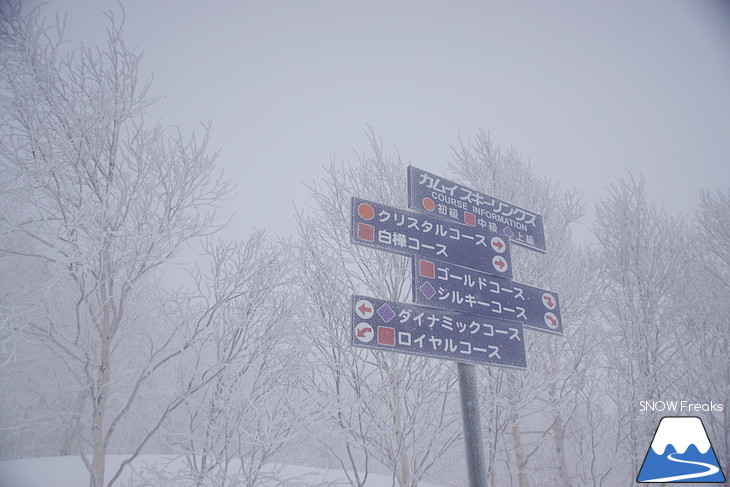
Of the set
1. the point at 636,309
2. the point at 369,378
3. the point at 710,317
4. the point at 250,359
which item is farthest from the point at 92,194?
the point at 710,317

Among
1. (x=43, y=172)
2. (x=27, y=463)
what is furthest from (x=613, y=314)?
(x=27, y=463)

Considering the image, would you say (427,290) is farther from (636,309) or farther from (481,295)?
(636,309)

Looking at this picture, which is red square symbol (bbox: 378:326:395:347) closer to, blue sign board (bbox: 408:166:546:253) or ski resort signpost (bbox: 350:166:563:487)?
ski resort signpost (bbox: 350:166:563:487)

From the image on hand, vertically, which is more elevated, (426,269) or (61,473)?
(426,269)

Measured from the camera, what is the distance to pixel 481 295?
331 cm

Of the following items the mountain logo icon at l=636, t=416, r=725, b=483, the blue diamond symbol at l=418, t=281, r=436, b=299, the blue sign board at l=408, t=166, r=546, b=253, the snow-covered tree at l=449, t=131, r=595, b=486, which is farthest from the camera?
the snow-covered tree at l=449, t=131, r=595, b=486

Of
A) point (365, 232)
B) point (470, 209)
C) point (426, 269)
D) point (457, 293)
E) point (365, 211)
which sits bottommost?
point (457, 293)

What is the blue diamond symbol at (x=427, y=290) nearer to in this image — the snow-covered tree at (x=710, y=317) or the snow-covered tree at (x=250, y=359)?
Answer: the snow-covered tree at (x=250, y=359)

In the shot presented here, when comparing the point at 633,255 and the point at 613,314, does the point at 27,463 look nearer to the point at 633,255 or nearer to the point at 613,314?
the point at 613,314

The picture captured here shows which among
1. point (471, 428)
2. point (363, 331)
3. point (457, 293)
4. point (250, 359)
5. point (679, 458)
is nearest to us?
point (363, 331)

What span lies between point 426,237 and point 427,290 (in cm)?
52

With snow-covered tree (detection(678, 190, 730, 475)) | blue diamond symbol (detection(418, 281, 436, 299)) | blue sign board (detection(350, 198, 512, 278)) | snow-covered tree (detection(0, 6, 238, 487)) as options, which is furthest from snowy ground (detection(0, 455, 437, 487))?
snow-covered tree (detection(678, 190, 730, 475))

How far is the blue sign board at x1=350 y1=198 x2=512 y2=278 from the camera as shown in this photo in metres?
3.12

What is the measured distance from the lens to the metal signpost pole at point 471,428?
2.69 m
